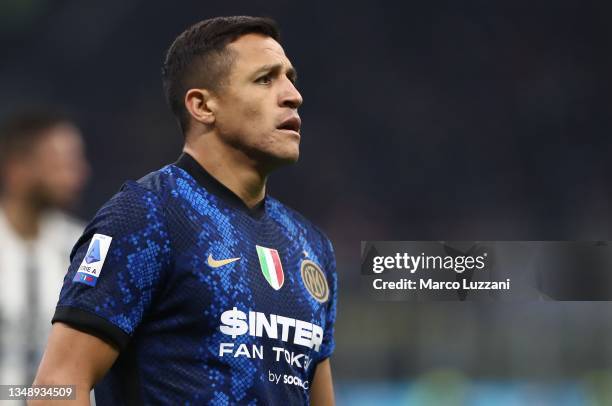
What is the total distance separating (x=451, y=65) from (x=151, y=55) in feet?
10.2

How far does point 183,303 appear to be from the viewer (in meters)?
1.82

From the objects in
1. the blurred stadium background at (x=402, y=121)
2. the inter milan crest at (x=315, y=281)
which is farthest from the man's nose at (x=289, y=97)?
the blurred stadium background at (x=402, y=121)

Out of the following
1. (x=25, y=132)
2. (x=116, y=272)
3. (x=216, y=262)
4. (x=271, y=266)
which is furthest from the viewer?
(x=25, y=132)

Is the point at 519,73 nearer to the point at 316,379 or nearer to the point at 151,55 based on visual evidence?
the point at 151,55

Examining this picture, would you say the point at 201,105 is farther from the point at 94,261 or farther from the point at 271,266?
the point at 94,261

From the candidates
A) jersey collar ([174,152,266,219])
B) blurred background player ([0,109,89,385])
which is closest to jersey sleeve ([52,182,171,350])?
jersey collar ([174,152,266,219])

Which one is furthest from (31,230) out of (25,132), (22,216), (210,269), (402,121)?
(402,121)

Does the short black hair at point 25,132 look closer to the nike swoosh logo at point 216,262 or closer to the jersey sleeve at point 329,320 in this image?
the jersey sleeve at point 329,320

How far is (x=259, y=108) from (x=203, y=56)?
0.61 feet

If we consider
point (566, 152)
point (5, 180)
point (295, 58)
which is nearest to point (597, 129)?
point (566, 152)

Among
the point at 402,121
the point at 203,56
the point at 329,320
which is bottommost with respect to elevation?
the point at 329,320

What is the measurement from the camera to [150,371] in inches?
71.0

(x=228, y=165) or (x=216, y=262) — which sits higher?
(x=228, y=165)

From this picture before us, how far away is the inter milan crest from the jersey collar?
17 centimetres
